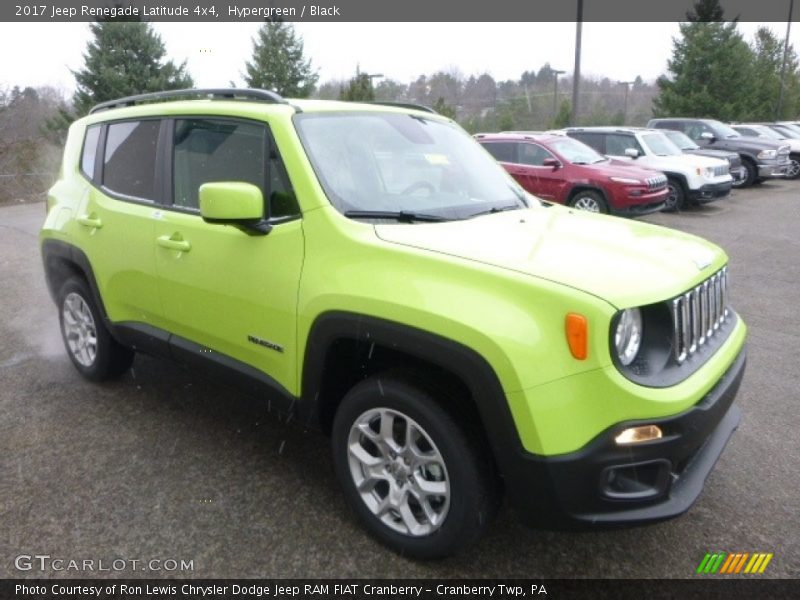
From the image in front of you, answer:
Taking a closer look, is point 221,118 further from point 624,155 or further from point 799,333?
point 624,155

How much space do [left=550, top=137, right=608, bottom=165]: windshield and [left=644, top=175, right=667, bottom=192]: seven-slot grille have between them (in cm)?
100

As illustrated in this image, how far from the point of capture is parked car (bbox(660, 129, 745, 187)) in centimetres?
1545

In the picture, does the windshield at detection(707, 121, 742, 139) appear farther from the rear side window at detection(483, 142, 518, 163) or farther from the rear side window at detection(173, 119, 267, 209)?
the rear side window at detection(173, 119, 267, 209)

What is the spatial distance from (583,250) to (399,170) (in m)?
1.10

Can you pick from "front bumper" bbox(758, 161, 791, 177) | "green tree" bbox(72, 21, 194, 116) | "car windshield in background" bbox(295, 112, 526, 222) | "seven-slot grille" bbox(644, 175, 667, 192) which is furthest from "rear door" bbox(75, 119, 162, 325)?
"green tree" bbox(72, 21, 194, 116)

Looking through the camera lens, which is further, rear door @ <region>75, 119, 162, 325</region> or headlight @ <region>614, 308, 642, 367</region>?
rear door @ <region>75, 119, 162, 325</region>

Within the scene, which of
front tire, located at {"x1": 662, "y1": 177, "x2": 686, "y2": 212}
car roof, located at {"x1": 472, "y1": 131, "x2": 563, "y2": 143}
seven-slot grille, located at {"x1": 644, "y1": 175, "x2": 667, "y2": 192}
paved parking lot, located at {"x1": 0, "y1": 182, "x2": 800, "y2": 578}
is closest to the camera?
paved parking lot, located at {"x1": 0, "y1": 182, "x2": 800, "y2": 578}

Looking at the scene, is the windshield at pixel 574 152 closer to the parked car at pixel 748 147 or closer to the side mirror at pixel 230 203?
the parked car at pixel 748 147

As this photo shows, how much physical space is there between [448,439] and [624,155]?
12562 mm

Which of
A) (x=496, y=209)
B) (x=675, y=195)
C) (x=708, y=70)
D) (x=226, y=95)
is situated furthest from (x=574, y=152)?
(x=708, y=70)

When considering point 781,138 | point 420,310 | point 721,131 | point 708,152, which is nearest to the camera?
point 420,310

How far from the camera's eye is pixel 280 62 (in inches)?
1307

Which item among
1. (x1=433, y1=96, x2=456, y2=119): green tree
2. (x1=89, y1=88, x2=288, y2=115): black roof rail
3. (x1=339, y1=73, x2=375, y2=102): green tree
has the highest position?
(x1=339, y1=73, x2=375, y2=102): green tree

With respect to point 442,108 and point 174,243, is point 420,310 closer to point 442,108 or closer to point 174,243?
point 174,243
